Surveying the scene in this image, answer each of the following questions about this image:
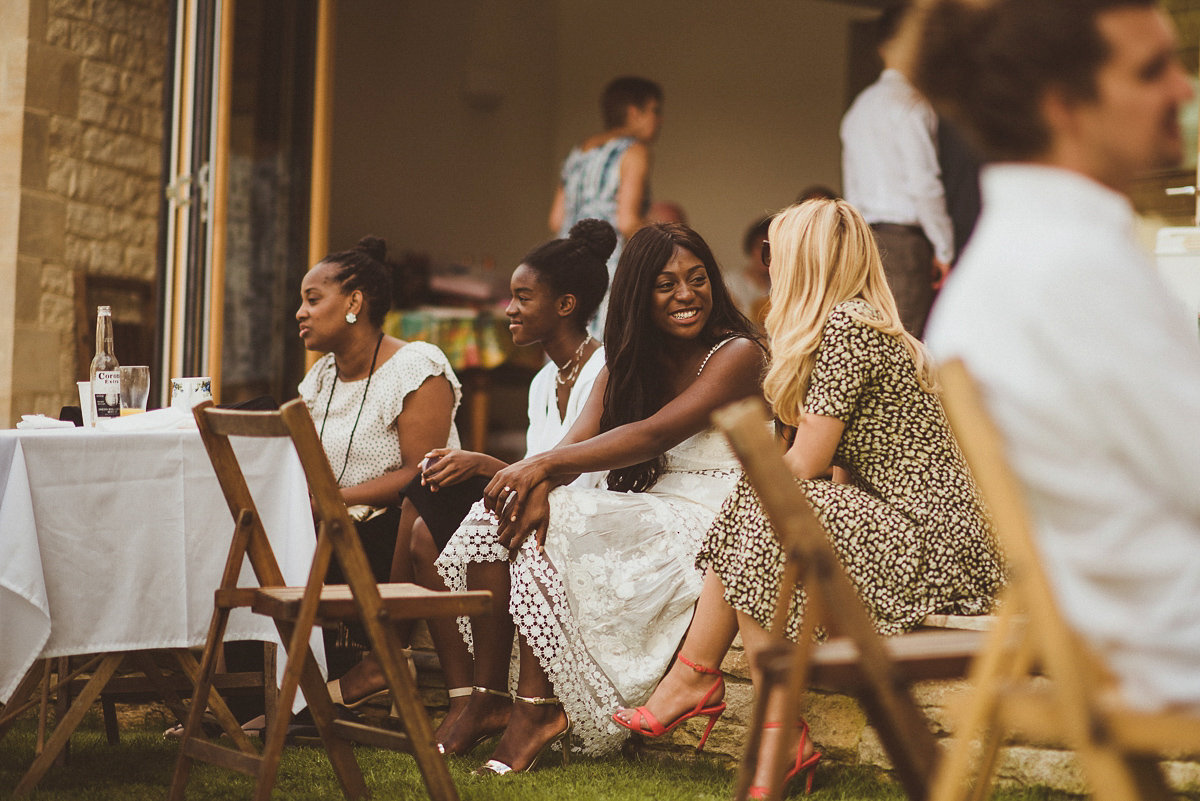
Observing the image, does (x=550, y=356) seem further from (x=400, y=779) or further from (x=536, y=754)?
(x=400, y=779)

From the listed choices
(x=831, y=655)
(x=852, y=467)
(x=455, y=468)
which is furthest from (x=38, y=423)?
(x=831, y=655)

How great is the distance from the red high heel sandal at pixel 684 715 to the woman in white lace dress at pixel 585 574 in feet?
0.63

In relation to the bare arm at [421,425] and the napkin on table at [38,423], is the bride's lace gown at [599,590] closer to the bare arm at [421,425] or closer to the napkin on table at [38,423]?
the bare arm at [421,425]

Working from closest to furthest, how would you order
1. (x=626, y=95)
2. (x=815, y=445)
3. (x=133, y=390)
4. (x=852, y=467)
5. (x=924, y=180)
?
(x=815, y=445) < (x=852, y=467) < (x=133, y=390) < (x=924, y=180) < (x=626, y=95)

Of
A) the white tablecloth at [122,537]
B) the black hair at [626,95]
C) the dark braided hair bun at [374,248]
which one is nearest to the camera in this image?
the white tablecloth at [122,537]

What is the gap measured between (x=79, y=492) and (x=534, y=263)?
67.8 inches

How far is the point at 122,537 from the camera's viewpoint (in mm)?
3164

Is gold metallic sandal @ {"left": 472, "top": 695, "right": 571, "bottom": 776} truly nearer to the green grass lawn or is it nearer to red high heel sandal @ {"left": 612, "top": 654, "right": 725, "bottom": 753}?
the green grass lawn

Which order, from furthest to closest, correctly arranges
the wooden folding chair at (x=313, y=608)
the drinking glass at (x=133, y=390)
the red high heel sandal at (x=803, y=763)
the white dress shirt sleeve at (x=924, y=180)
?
the white dress shirt sleeve at (x=924, y=180) < the drinking glass at (x=133, y=390) < the red high heel sandal at (x=803, y=763) < the wooden folding chair at (x=313, y=608)

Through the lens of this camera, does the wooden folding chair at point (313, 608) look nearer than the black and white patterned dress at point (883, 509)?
Yes

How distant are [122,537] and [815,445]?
1.68 meters

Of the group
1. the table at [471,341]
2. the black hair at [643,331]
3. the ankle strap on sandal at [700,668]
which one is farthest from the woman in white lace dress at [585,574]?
the table at [471,341]

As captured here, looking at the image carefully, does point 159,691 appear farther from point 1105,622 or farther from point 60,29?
point 60,29

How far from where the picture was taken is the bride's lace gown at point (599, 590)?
3508mm
